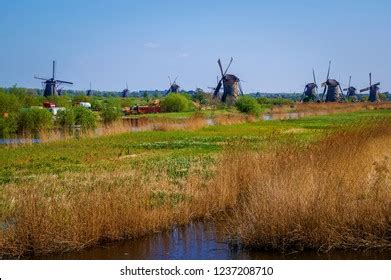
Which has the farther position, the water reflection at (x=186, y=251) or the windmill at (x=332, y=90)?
the windmill at (x=332, y=90)

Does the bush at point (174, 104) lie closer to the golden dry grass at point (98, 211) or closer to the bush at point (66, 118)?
the bush at point (66, 118)

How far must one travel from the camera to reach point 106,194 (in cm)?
1159

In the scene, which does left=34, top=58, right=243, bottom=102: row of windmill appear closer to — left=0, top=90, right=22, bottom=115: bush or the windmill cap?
the windmill cap

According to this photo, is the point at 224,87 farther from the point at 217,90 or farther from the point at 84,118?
the point at 84,118

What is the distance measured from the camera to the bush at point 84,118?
39844 mm

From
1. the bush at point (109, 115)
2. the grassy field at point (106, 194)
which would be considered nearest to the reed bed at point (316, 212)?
the grassy field at point (106, 194)

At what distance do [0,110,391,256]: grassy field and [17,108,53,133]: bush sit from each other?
15372 millimetres

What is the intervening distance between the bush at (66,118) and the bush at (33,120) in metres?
2.02

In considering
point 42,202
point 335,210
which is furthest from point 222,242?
point 42,202

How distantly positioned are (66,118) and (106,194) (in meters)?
30.1

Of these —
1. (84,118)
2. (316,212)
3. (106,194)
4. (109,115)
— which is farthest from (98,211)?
(109,115)

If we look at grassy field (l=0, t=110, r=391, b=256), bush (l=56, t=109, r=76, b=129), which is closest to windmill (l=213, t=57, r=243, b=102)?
bush (l=56, t=109, r=76, b=129)

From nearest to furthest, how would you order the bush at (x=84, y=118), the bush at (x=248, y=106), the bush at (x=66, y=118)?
Answer: the bush at (x=84, y=118), the bush at (x=66, y=118), the bush at (x=248, y=106)

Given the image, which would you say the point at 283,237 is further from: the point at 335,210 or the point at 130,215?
the point at 130,215
